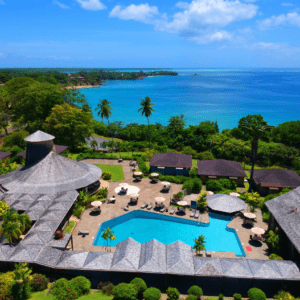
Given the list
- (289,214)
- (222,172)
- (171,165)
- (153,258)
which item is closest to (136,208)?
(153,258)

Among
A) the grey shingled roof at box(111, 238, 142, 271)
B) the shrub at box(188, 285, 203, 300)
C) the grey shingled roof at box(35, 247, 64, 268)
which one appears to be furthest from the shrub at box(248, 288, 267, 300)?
the grey shingled roof at box(35, 247, 64, 268)

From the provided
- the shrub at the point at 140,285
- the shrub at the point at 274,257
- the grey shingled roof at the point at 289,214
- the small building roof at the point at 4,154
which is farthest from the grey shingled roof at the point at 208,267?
the small building roof at the point at 4,154

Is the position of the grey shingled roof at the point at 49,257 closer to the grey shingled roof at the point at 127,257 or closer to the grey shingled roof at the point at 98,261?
the grey shingled roof at the point at 98,261

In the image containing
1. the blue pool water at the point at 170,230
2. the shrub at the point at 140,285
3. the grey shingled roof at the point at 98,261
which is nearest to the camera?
the shrub at the point at 140,285

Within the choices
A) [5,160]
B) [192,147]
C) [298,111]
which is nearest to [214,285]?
[5,160]

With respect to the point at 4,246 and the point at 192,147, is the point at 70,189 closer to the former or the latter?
the point at 4,246

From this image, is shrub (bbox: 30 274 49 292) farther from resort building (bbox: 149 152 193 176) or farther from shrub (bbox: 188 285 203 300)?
resort building (bbox: 149 152 193 176)
